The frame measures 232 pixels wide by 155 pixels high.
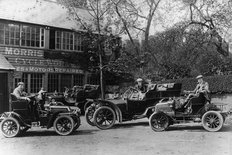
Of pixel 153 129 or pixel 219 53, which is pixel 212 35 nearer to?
pixel 219 53

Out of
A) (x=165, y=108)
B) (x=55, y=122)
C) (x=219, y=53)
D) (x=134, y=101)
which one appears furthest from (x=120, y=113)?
(x=219, y=53)

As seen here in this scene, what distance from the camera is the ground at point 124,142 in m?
6.82

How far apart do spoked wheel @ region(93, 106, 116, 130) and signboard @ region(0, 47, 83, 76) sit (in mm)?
9024

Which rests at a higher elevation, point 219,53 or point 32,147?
point 219,53

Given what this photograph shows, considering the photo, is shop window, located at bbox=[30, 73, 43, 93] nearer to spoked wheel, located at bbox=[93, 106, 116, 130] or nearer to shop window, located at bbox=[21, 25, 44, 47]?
shop window, located at bbox=[21, 25, 44, 47]

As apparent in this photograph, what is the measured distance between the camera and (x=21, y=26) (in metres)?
18.3

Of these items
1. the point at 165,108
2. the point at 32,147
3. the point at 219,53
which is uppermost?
the point at 219,53

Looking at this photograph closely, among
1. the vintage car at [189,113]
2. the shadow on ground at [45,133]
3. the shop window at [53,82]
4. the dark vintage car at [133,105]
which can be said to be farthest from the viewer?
the shop window at [53,82]

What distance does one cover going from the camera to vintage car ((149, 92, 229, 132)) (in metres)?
9.34

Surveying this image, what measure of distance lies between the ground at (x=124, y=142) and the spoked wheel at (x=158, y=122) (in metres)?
0.22

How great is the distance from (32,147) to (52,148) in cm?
58

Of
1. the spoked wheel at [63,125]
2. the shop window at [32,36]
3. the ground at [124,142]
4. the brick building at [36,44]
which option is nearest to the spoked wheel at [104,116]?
the ground at [124,142]

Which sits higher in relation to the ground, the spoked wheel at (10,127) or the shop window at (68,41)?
the shop window at (68,41)

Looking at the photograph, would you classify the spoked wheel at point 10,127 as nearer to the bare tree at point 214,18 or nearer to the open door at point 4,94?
the open door at point 4,94
